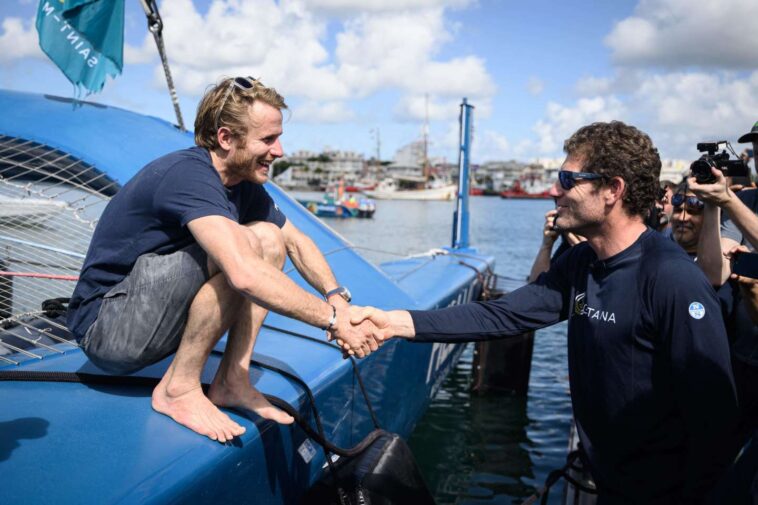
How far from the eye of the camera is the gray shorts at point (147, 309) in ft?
7.68

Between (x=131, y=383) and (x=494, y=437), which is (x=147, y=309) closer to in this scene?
(x=131, y=383)

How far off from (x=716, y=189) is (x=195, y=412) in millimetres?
2210

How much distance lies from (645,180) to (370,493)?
5.40ft

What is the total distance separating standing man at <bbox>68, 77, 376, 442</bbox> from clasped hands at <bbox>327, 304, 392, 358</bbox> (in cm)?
5

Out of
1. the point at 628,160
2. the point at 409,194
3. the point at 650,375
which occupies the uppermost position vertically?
the point at 628,160

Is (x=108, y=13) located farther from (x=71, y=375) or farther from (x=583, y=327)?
(x=583, y=327)

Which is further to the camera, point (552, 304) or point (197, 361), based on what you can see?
point (552, 304)

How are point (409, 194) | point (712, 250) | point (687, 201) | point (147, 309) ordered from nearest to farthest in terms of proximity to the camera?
point (147, 309), point (712, 250), point (687, 201), point (409, 194)

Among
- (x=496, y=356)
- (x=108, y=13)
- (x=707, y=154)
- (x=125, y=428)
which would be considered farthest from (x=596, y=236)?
(x=496, y=356)

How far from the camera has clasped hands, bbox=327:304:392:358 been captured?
2.84m

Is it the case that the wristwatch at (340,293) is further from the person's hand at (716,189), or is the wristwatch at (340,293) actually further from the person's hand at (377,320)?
the person's hand at (716,189)

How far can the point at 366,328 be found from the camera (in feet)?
9.52

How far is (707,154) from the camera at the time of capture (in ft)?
8.86

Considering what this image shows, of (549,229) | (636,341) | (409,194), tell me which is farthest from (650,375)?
(409,194)
